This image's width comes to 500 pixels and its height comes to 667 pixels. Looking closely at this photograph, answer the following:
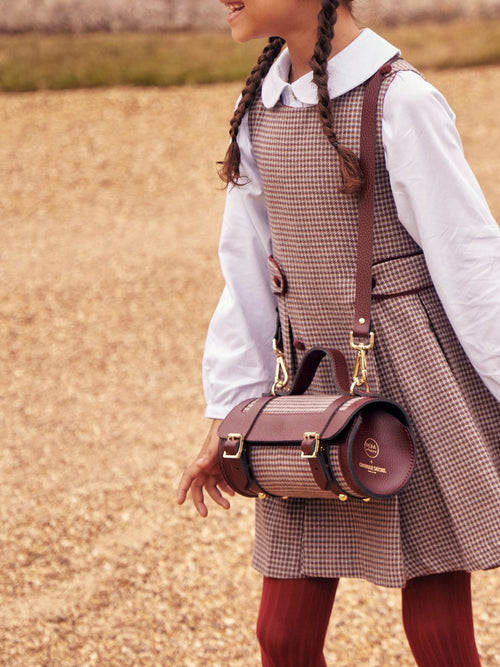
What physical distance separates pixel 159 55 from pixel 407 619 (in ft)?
38.1

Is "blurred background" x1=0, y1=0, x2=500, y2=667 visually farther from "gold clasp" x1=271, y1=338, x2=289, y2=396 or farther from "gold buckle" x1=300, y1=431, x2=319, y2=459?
"gold buckle" x1=300, y1=431, x2=319, y2=459

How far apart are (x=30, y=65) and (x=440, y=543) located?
11.6 m

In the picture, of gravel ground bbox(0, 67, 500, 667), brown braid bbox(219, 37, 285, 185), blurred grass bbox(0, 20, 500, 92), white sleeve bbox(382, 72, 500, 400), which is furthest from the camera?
blurred grass bbox(0, 20, 500, 92)

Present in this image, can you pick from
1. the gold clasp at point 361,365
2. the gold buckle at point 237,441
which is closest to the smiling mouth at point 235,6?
the gold clasp at point 361,365

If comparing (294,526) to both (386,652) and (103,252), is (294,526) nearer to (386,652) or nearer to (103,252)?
(386,652)

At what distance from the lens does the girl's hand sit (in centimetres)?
197

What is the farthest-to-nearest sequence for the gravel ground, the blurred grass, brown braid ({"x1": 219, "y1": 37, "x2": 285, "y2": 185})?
the blurred grass < the gravel ground < brown braid ({"x1": 219, "y1": 37, "x2": 285, "y2": 185})

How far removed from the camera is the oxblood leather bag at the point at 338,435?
1.71m

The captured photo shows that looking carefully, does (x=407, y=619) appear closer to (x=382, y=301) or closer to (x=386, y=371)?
(x=386, y=371)

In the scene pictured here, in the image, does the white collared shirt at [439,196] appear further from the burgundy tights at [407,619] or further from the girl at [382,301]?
the burgundy tights at [407,619]

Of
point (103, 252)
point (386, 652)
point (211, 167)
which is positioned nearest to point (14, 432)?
point (386, 652)

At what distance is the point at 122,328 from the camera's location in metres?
6.80

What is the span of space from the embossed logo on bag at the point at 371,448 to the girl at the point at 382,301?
0.10m

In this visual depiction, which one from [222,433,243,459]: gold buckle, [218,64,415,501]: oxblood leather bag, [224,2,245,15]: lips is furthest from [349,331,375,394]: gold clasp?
[224,2,245,15]: lips
